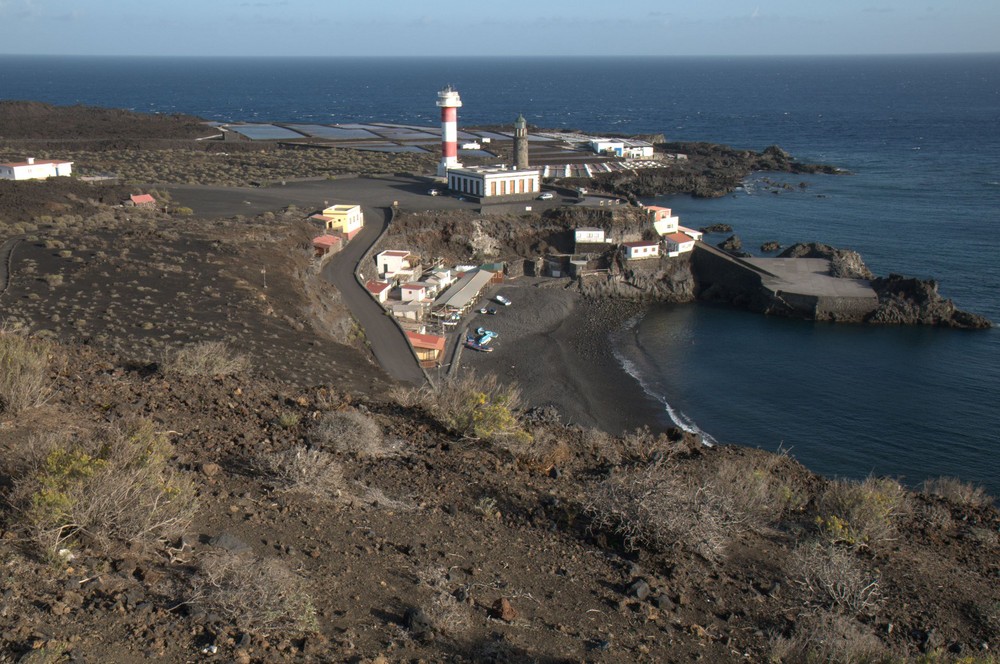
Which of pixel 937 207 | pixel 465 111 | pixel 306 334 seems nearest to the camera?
pixel 306 334

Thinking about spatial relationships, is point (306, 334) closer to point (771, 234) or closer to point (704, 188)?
point (771, 234)

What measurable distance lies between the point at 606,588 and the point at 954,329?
28.4 metres

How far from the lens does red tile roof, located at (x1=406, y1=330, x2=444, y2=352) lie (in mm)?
24309

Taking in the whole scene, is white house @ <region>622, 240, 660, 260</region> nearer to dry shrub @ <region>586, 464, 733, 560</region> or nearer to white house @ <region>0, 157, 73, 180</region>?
white house @ <region>0, 157, 73, 180</region>

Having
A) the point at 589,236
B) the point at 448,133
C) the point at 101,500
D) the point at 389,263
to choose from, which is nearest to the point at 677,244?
the point at 589,236

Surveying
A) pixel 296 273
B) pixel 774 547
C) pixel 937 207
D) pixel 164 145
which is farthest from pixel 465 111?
pixel 774 547

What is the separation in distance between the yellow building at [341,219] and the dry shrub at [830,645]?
27708 millimetres

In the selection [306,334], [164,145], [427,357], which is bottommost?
[427,357]

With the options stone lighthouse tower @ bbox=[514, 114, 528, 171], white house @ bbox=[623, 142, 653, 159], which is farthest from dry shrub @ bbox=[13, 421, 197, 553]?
white house @ bbox=[623, 142, 653, 159]

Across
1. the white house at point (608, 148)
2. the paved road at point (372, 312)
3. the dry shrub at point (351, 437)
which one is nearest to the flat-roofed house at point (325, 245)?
the paved road at point (372, 312)

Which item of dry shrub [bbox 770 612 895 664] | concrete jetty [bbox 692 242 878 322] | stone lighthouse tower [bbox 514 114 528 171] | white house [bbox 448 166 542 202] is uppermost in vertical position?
stone lighthouse tower [bbox 514 114 528 171]

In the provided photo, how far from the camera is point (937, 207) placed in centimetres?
4997

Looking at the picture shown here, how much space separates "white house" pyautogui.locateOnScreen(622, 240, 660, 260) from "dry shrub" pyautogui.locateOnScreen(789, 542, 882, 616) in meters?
28.3

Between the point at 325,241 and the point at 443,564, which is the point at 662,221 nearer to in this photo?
the point at 325,241
